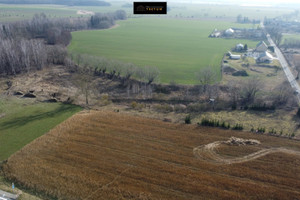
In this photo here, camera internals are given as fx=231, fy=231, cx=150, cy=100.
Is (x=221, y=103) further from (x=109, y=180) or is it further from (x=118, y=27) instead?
(x=118, y=27)

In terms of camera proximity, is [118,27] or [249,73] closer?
[249,73]

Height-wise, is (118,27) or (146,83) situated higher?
(118,27)

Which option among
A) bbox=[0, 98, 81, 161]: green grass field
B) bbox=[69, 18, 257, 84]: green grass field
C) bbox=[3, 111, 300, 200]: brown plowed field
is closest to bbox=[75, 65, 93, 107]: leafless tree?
bbox=[0, 98, 81, 161]: green grass field

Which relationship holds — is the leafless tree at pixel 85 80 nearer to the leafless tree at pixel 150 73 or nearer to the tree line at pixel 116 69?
the tree line at pixel 116 69

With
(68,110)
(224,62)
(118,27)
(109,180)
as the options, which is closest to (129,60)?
(224,62)

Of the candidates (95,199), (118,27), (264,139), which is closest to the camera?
(95,199)

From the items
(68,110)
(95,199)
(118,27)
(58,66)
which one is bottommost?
(95,199)

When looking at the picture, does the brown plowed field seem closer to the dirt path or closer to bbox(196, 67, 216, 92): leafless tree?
the dirt path
